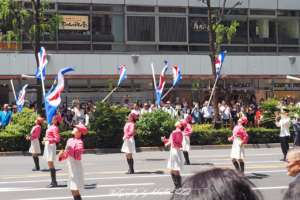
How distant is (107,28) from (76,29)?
7.04ft

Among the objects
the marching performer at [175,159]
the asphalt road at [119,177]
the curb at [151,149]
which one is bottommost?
the curb at [151,149]

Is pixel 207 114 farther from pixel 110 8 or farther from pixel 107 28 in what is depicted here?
pixel 110 8

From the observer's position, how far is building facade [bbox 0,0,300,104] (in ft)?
81.9

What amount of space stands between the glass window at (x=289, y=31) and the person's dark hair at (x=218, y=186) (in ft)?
97.3

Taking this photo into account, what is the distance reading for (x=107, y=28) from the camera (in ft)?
86.1

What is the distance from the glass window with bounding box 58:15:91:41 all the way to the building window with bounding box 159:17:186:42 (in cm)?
517

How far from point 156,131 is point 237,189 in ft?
53.9

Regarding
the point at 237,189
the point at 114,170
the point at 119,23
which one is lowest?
the point at 114,170

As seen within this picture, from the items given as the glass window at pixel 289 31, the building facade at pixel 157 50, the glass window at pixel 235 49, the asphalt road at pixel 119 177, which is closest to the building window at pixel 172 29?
the building facade at pixel 157 50

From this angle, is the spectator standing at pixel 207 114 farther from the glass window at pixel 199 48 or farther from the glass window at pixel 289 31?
the glass window at pixel 289 31

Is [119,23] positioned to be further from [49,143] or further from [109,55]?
[49,143]

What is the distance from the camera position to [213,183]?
1.34 metres

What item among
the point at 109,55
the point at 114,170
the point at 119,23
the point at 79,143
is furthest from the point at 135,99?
the point at 79,143

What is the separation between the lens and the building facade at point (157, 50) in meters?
25.0
